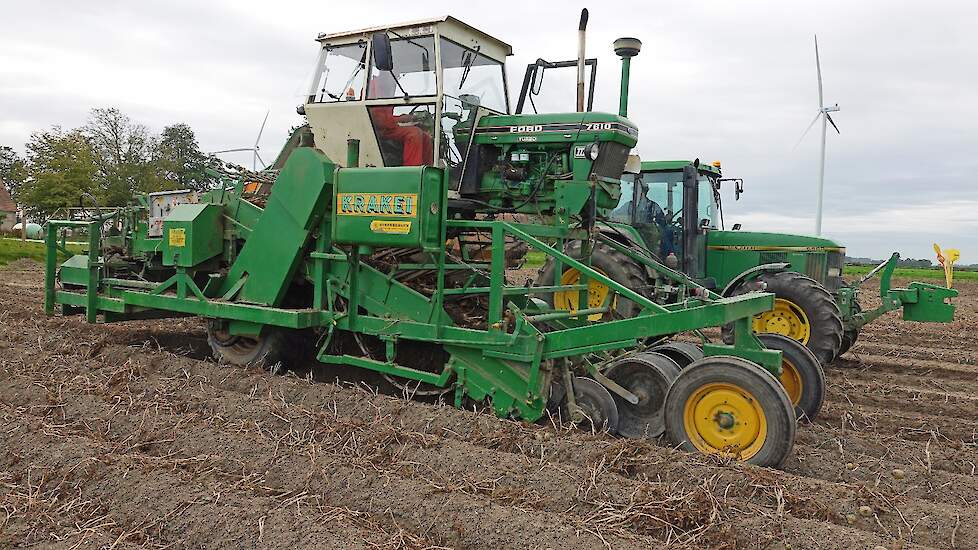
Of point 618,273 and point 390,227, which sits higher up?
point 390,227

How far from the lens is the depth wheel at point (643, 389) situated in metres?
5.11

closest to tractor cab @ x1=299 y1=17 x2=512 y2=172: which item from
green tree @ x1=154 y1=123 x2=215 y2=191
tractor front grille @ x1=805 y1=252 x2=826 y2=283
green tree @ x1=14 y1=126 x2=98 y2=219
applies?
tractor front grille @ x1=805 y1=252 x2=826 y2=283

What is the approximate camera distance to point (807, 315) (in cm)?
806

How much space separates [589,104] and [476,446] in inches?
136

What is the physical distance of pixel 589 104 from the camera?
6652 mm

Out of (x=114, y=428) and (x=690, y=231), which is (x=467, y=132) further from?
(x=690, y=231)

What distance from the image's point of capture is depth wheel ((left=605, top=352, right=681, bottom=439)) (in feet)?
16.8

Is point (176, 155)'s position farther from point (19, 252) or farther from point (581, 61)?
point (581, 61)

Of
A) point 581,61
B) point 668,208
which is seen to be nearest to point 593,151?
point 581,61

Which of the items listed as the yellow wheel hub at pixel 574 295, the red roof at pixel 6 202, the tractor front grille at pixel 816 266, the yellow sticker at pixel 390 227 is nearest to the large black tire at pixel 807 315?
the tractor front grille at pixel 816 266

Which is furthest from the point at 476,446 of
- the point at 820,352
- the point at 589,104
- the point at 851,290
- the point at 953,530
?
the point at 851,290

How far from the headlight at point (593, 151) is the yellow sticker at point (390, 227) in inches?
64.7

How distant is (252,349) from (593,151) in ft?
11.3

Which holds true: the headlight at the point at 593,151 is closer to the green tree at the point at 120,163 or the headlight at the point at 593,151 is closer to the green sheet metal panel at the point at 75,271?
the green sheet metal panel at the point at 75,271
